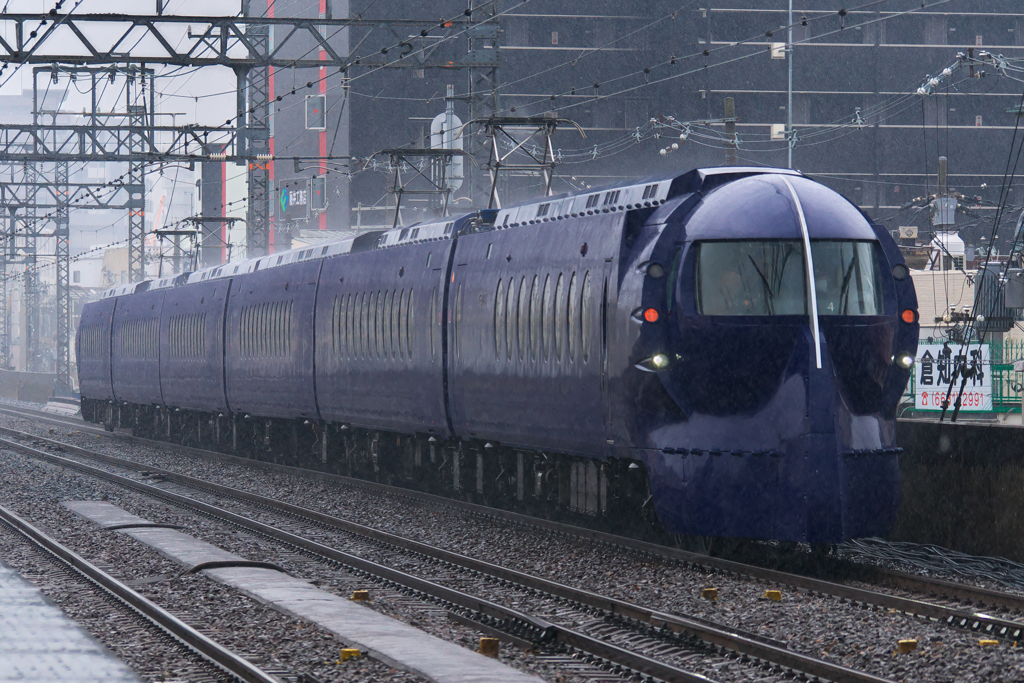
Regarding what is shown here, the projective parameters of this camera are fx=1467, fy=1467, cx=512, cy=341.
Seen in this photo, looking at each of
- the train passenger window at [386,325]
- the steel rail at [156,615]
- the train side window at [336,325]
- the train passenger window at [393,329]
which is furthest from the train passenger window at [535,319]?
the train side window at [336,325]

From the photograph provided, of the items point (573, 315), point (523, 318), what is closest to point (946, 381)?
point (523, 318)

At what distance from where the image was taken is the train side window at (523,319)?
15633 mm

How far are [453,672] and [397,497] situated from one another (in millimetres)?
11426

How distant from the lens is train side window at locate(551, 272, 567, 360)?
14.7 metres

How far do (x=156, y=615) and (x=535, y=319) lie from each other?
18.8 feet

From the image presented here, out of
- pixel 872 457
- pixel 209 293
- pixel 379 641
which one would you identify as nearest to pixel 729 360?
pixel 872 457

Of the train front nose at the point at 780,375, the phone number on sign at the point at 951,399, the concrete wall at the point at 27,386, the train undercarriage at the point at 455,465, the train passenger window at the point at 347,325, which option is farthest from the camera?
the concrete wall at the point at 27,386

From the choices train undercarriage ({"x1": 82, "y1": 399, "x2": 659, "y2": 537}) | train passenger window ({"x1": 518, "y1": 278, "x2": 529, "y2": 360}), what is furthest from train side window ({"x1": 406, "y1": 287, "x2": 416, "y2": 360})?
train passenger window ({"x1": 518, "y1": 278, "x2": 529, "y2": 360})

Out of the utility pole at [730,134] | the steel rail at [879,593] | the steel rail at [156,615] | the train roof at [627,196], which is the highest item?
the utility pole at [730,134]

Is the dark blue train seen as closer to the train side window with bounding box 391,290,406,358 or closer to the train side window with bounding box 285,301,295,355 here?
the train side window with bounding box 391,290,406,358

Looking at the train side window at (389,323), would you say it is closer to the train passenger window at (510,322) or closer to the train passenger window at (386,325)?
the train passenger window at (386,325)

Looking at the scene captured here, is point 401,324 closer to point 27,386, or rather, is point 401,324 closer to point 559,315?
point 559,315

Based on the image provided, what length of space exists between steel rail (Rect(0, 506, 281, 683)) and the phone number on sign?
1763 centimetres

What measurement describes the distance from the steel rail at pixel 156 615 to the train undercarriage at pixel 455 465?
450cm
